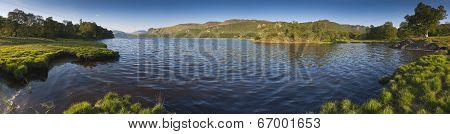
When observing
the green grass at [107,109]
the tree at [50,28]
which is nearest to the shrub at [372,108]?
the green grass at [107,109]

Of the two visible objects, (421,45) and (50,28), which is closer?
(421,45)

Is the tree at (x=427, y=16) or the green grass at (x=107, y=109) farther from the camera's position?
the tree at (x=427, y=16)

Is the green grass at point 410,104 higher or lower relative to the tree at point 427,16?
lower

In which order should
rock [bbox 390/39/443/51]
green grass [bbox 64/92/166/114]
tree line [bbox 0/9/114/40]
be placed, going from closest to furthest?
1. green grass [bbox 64/92/166/114]
2. rock [bbox 390/39/443/51]
3. tree line [bbox 0/9/114/40]

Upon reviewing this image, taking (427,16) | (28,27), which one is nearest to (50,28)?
(28,27)

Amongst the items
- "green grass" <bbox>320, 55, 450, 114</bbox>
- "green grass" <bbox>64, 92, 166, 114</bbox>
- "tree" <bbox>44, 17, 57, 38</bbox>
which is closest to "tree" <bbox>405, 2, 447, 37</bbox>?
"green grass" <bbox>320, 55, 450, 114</bbox>

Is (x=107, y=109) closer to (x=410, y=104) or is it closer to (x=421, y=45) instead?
(x=410, y=104)

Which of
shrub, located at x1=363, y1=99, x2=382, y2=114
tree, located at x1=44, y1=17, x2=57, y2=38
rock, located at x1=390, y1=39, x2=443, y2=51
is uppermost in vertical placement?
tree, located at x1=44, y1=17, x2=57, y2=38

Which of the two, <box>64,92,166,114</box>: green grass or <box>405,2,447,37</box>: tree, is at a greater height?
<box>405,2,447,37</box>: tree

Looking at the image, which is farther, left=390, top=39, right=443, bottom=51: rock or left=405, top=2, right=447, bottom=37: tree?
left=405, top=2, right=447, bottom=37: tree

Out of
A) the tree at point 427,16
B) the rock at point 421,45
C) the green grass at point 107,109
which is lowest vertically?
the green grass at point 107,109

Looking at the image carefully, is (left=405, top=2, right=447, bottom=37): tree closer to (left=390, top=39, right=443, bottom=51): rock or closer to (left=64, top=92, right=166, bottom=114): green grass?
(left=390, top=39, right=443, bottom=51): rock

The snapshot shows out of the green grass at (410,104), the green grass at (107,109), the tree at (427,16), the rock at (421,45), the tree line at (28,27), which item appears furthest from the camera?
the tree at (427,16)

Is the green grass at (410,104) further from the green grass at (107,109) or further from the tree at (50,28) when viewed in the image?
the tree at (50,28)
